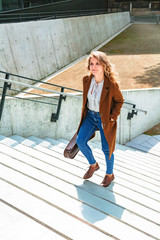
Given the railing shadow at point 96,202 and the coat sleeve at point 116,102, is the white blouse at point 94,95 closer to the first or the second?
the coat sleeve at point 116,102

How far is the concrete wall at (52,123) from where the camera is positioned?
17.9 ft

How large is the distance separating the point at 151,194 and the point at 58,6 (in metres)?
18.1

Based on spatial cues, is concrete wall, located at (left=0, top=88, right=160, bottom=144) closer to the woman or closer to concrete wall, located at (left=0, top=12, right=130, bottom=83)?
the woman

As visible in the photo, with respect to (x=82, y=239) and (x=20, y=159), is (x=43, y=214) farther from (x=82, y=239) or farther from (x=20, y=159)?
(x=20, y=159)

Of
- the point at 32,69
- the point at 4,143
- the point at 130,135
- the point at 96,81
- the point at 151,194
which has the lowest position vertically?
the point at 130,135

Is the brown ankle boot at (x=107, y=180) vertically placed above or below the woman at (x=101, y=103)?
below

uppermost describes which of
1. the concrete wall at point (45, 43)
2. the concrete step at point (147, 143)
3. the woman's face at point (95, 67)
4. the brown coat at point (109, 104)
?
the woman's face at point (95, 67)

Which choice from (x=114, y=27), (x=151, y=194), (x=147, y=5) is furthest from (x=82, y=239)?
(x=147, y=5)

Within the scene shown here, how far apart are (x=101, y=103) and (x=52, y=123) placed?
3102mm

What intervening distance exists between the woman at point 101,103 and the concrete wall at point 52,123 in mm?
2249

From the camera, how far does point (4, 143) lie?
15.5 ft

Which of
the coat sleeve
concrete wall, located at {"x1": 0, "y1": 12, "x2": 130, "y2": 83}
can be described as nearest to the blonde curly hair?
the coat sleeve

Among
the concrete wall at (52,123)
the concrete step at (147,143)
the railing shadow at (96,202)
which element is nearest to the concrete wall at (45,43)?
the concrete wall at (52,123)

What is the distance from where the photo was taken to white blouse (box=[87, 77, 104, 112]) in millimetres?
3425
